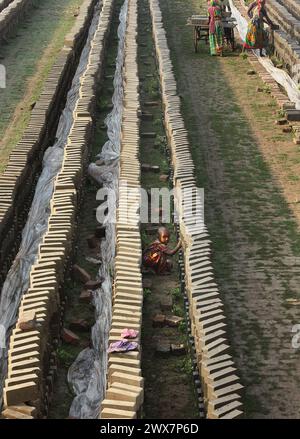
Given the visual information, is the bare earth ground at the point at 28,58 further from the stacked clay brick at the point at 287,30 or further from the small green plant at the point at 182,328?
the stacked clay brick at the point at 287,30

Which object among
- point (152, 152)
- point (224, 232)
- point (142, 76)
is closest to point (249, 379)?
point (224, 232)

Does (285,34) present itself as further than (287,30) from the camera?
No

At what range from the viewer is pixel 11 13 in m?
28.2

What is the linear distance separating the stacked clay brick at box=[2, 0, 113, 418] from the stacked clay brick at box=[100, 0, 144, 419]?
0.80 metres

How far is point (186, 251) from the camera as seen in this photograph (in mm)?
12773

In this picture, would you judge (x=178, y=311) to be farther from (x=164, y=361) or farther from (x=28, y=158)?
(x=28, y=158)

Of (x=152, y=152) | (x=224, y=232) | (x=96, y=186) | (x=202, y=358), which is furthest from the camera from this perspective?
(x=152, y=152)

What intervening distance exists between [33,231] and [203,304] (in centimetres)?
401

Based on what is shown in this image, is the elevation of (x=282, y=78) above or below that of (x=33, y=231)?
below

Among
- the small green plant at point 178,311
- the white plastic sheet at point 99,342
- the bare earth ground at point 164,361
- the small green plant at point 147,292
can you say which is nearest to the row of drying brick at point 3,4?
the white plastic sheet at point 99,342

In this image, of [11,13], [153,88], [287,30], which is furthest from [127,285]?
[11,13]

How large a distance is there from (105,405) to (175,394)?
142cm

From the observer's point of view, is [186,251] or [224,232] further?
[224,232]

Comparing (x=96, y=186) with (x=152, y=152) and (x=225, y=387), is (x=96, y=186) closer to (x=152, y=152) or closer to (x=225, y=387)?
(x=152, y=152)
